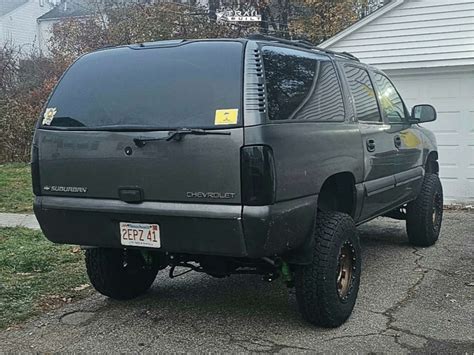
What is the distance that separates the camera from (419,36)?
11.0 m

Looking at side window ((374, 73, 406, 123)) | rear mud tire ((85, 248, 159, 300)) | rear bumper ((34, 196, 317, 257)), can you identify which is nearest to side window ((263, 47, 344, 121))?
rear bumper ((34, 196, 317, 257))

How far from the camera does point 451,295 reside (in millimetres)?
Result: 5164

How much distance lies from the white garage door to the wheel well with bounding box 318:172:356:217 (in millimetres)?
6530

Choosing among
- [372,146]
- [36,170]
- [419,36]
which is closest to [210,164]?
[36,170]

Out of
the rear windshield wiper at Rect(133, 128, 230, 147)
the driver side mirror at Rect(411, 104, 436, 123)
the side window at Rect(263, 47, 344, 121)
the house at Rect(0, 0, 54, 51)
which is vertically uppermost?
the house at Rect(0, 0, 54, 51)

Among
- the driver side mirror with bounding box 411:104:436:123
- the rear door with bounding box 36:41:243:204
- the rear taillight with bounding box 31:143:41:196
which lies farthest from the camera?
the driver side mirror with bounding box 411:104:436:123

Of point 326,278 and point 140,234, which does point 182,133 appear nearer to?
point 140,234

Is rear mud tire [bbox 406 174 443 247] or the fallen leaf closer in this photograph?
the fallen leaf

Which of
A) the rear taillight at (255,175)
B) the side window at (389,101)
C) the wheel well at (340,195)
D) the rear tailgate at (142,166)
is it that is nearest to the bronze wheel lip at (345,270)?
the wheel well at (340,195)

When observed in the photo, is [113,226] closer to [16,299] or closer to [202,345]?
[202,345]

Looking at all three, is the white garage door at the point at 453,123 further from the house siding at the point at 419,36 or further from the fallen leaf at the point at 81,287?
the fallen leaf at the point at 81,287

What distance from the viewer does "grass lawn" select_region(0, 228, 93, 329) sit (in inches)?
195

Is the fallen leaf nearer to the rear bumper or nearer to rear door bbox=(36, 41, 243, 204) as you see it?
the rear bumper

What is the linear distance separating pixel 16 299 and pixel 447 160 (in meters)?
8.18
